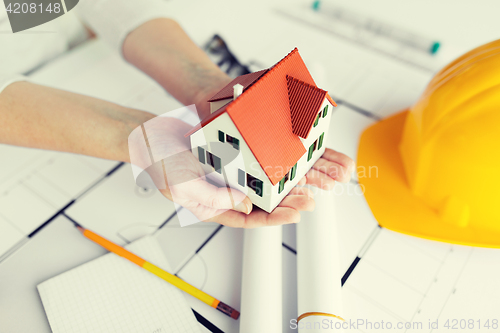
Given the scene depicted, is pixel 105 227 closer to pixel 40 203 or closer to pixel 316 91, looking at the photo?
pixel 40 203

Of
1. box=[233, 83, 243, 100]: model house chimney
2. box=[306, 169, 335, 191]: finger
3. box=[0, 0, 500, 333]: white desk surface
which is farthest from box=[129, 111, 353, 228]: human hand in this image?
box=[233, 83, 243, 100]: model house chimney

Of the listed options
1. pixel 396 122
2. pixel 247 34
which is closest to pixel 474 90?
pixel 396 122

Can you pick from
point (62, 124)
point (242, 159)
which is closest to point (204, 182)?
point (242, 159)

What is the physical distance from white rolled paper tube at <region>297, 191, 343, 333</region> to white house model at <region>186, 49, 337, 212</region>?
138mm

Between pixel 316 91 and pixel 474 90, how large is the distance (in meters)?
0.38

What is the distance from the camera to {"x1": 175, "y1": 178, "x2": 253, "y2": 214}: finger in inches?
26.7

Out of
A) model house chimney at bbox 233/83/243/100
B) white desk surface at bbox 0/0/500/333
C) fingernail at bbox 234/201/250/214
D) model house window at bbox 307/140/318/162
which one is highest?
model house chimney at bbox 233/83/243/100

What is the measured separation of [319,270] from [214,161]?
31cm

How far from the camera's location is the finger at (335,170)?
792 mm

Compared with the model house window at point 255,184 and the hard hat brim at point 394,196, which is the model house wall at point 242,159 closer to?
the model house window at point 255,184

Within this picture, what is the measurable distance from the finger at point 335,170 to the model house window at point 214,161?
263 mm

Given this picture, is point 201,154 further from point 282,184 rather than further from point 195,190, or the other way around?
point 282,184

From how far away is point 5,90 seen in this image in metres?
0.85

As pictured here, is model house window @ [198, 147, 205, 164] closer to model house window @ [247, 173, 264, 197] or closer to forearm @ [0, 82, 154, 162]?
model house window @ [247, 173, 264, 197]
